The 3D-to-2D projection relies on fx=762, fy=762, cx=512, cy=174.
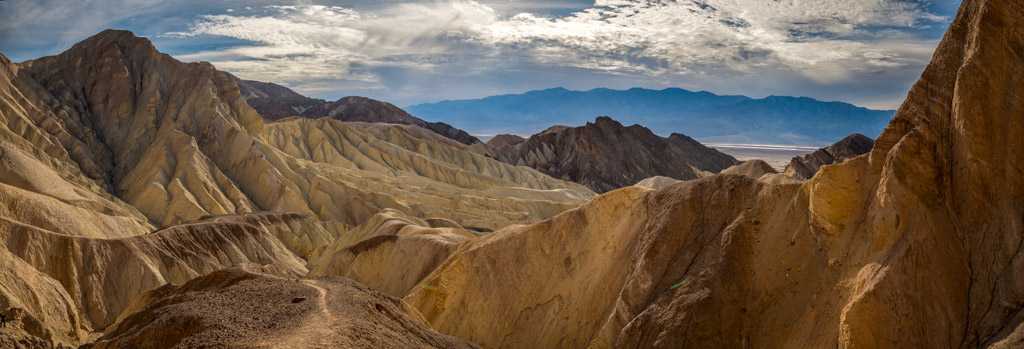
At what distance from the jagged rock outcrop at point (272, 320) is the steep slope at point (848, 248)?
631 centimetres

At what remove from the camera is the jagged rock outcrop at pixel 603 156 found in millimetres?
132125

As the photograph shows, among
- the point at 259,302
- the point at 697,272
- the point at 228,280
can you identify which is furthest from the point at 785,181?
the point at 228,280

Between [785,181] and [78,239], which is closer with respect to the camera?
[785,181]

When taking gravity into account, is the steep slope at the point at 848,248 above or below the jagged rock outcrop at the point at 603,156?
above

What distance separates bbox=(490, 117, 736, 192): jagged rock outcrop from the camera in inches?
5202

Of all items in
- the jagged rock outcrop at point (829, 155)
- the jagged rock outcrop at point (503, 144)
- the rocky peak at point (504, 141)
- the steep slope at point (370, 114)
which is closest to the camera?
the jagged rock outcrop at point (829, 155)

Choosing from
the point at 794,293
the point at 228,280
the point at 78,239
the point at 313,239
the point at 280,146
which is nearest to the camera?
the point at 794,293

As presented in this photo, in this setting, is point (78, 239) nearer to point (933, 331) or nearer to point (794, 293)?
point (794, 293)

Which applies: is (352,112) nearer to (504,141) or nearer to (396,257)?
(504,141)

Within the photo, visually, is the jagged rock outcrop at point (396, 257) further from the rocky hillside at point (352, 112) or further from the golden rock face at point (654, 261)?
the rocky hillside at point (352, 112)

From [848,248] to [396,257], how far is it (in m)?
28.3

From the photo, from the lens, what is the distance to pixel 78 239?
43031 mm

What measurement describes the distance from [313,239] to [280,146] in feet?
129

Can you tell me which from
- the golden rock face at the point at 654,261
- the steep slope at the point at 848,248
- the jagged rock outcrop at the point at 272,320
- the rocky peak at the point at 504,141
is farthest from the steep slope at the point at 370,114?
the jagged rock outcrop at the point at 272,320
